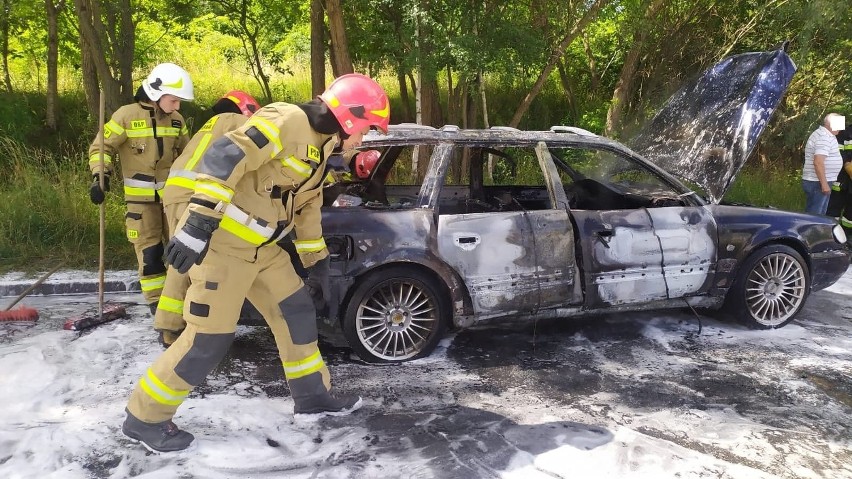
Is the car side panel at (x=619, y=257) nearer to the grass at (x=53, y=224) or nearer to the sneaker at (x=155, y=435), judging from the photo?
the sneaker at (x=155, y=435)

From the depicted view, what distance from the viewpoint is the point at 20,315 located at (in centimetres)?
497

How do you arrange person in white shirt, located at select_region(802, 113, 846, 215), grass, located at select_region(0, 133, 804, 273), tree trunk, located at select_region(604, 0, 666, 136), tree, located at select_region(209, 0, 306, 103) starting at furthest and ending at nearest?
tree, located at select_region(209, 0, 306, 103) < tree trunk, located at select_region(604, 0, 666, 136) < person in white shirt, located at select_region(802, 113, 846, 215) < grass, located at select_region(0, 133, 804, 273)

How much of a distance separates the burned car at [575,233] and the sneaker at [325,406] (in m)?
0.60

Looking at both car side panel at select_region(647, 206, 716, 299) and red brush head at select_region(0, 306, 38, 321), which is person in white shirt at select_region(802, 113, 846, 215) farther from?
red brush head at select_region(0, 306, 38, 321)

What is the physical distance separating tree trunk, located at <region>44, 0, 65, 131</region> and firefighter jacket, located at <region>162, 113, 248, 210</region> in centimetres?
734

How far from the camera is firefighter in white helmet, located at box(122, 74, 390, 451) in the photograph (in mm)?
2914

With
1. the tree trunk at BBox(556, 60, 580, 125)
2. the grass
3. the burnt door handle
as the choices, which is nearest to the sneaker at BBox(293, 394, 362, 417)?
the burnt door handle

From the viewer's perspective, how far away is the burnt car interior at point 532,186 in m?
4.97

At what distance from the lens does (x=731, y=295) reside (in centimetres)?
504

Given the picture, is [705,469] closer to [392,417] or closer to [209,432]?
[392,417]

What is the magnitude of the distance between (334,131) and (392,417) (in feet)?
5.19

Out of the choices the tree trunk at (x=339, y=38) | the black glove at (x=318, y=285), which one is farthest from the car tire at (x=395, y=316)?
the tree trunk at (x=339, y=38)

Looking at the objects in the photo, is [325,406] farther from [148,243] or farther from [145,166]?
[145,166]

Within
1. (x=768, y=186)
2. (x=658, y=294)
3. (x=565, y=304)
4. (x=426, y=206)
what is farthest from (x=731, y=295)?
(x=768, y=186)
